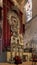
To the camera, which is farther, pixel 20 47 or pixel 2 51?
pixel 20 47

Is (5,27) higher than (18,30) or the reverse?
higher

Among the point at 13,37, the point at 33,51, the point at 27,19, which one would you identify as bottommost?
the point at 33,51

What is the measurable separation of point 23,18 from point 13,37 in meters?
0.91

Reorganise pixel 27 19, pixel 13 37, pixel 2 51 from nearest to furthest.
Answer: pixel 2 51, pixel 13 37, pixel 27 19

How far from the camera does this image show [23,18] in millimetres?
8031

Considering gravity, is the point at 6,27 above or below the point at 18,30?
above

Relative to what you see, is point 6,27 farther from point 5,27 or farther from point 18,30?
point 18,30

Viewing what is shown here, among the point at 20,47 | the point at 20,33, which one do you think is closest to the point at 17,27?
the point at 20,33

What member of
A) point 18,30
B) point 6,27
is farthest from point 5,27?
point 18,30

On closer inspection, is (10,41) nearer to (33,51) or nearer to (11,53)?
(11,53)

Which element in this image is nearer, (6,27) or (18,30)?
(6,27)

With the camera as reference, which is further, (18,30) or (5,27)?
(18,30)

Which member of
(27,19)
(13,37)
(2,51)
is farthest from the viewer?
(27,19)

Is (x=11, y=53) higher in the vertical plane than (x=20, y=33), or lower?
lower
